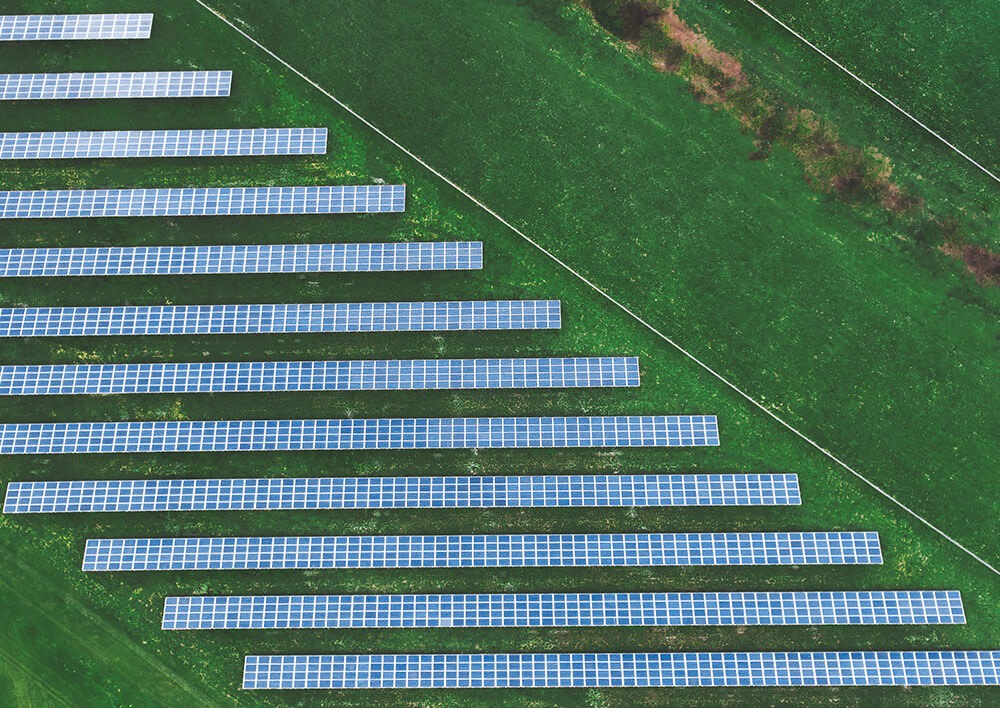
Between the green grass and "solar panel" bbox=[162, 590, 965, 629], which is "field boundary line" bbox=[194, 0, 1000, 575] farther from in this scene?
the green grass

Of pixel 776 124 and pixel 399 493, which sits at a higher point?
pixel 776 124

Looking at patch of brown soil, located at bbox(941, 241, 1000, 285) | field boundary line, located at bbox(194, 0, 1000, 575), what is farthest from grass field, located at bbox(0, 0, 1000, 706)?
patch of brown soil, located at bbox(941, 241, 1000, 285)

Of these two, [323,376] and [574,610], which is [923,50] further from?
[323,376]

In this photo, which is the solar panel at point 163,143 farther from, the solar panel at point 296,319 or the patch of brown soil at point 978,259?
the patch of brown soil at point 978,259

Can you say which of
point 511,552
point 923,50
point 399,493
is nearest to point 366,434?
point 399,493

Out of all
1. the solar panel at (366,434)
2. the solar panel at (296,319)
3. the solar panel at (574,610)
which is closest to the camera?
the solar panel at (574,610)

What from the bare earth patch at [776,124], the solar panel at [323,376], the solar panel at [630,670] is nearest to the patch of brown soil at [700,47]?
the bare earth patch at [776,124]
